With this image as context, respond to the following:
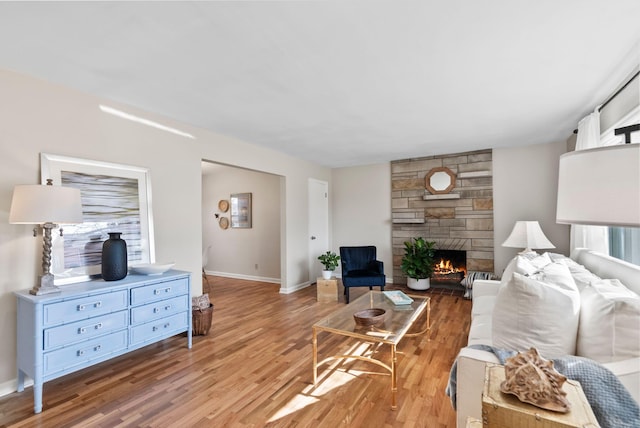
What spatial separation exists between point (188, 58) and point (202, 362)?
2474mm

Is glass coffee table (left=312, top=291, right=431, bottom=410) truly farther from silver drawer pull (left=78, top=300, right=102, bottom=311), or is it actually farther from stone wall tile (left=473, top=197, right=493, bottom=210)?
stone wall tile (left=473, top=197, right=493, bottom=210)

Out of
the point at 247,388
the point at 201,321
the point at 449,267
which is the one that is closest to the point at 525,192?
the point at 449,267

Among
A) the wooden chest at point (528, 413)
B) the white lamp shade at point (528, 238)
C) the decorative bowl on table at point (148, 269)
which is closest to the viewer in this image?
the wooden chest at point (528, 413)

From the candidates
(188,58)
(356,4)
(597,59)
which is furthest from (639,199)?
(188,58)

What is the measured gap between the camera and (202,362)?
2664mm

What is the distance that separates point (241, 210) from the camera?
6.50m

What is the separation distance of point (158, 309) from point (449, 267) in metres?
4.66

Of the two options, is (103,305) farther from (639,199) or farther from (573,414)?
(639,199)

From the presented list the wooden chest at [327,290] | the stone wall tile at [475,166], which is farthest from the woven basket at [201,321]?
the stone wall tile at [475,166]

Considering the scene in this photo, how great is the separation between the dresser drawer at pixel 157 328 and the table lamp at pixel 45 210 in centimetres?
69

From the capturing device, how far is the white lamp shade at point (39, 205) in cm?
208

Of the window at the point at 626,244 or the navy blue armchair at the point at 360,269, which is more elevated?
the window at the point at 626,244

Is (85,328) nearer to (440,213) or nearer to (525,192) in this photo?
(440,213)

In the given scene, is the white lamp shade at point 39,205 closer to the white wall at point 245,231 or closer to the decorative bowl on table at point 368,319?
the decorative bowl on table at point 368,319
